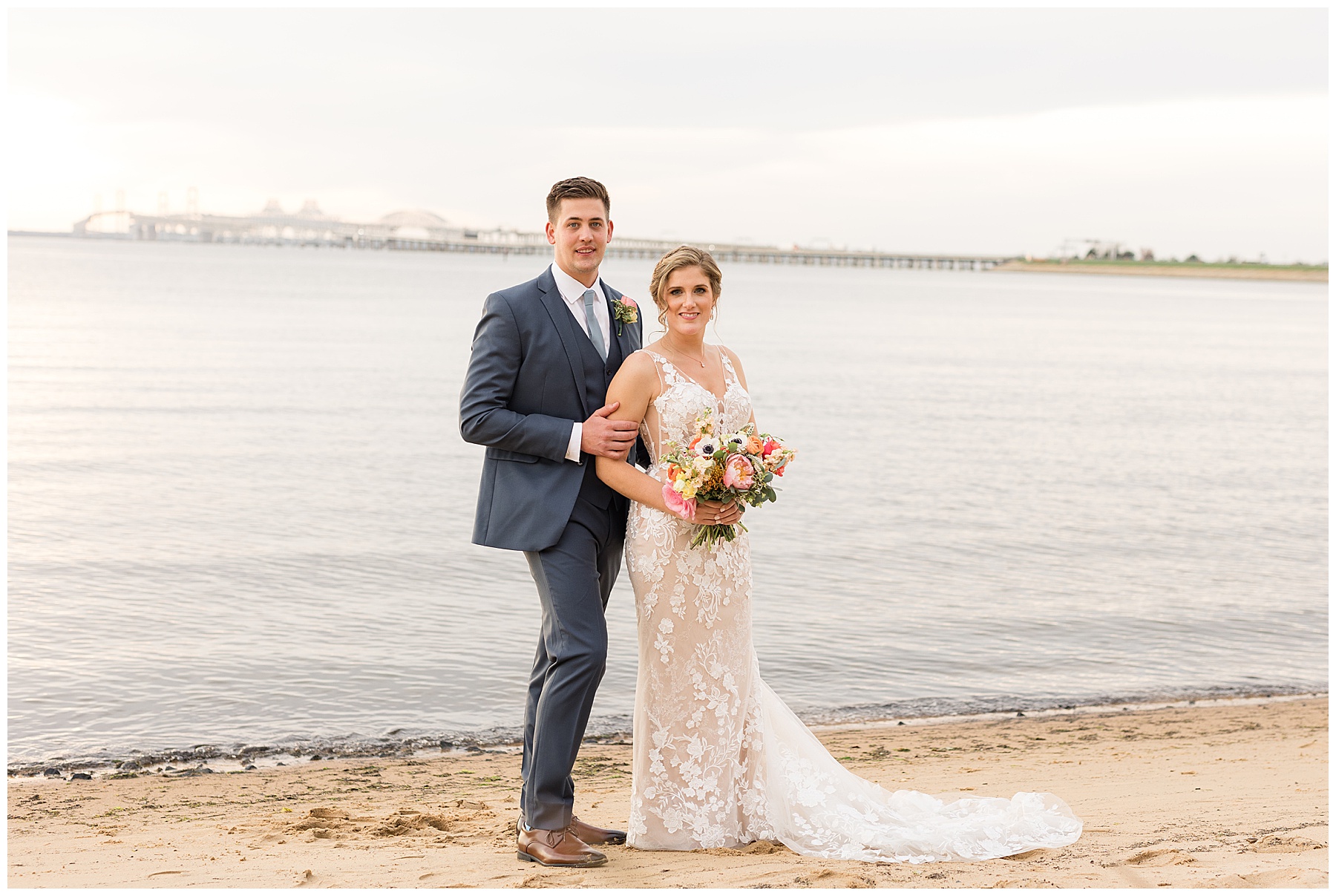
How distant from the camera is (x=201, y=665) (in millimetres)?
8594

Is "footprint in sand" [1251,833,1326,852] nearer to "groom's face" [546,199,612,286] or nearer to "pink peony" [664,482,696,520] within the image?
"pink peony" [664,482,696,520]

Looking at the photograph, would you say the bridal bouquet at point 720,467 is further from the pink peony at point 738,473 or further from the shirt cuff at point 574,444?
the shirt cuff at point 574,444

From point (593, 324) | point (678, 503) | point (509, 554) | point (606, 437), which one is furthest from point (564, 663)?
point (509, 554)

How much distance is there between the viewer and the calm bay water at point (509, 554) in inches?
329

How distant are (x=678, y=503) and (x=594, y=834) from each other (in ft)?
4.62

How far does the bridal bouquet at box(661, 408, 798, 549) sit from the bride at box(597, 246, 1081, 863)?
6 centimetres

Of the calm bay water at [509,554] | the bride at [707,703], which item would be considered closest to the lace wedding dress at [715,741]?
the bride at [707,703]

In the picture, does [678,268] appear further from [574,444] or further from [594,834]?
[594,834]

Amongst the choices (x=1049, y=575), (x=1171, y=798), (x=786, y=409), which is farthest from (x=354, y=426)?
(x=1171, y=798)

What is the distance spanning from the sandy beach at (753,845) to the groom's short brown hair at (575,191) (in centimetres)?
249

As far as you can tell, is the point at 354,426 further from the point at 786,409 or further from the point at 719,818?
the point at 719,818

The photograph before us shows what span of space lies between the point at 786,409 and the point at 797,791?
70.2 feet

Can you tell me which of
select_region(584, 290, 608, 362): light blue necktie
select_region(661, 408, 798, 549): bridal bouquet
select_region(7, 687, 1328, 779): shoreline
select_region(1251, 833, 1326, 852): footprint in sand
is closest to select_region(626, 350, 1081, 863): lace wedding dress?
select_region(661, 408, 798, 549): bridal bouquet

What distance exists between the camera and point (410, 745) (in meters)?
7.30
